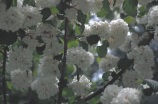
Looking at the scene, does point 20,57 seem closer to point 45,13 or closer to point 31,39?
point 31,39

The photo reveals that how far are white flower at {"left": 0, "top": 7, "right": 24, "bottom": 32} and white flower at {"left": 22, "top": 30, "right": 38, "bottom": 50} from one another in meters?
0.17

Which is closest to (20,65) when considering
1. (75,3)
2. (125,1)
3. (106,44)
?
(75,3)

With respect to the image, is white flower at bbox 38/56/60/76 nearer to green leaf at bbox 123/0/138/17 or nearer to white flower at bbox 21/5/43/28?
white flower at bbox 21/5/43/28

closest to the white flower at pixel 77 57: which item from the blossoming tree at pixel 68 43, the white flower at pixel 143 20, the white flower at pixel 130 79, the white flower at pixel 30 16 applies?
the blossoming tree at pixel 68 43

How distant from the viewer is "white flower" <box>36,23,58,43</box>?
6.32ft

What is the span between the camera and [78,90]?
2.17 m

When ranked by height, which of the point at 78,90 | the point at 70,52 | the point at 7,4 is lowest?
the point at 78,90

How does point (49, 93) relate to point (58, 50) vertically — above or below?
below

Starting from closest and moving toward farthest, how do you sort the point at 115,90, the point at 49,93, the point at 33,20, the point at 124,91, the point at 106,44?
the point at 124,91, the point at 115,90, the point at 33,20, the point at 49,93, the point at 106,44

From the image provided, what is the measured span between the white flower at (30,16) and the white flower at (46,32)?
85mm

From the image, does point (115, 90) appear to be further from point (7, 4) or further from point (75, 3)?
point (7, 4)

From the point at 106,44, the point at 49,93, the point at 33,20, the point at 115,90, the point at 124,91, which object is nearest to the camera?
the point at 124,91

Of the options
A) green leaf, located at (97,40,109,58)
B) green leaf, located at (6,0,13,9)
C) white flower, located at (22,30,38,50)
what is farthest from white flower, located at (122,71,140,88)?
green leaf, located at (6,0,13,9)

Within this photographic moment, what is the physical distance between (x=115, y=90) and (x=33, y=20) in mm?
817
